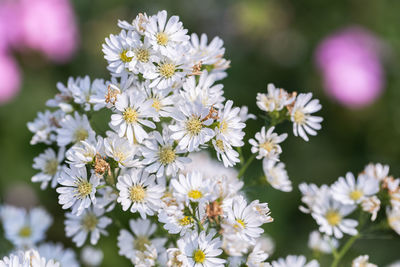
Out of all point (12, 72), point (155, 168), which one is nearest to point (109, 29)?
point (12, 72)

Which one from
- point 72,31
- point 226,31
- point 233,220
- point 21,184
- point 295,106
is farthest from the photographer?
point 226,31

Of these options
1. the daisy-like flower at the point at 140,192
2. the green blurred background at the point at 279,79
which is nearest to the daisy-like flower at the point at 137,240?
the daisy-like flower at the point at 140,192

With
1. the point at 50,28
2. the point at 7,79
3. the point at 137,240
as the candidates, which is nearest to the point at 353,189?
the point at 137,240

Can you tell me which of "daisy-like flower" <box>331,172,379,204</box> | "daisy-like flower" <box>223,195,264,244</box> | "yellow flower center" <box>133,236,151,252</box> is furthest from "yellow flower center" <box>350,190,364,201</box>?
"yellow flower center" <box>133,236,151,252</box>

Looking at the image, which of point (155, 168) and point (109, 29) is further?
point (109, 29)

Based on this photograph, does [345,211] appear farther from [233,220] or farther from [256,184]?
[233,220]

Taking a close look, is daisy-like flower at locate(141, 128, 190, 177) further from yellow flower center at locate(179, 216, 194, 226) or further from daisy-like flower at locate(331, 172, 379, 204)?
daisy-like flower at locate(331, 172, 379, 204)
